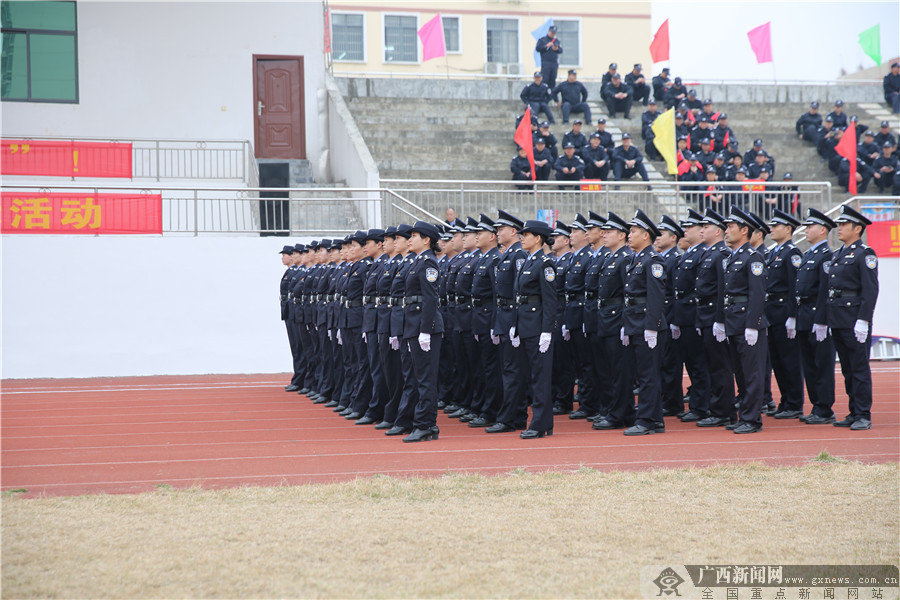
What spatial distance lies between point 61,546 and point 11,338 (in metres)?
10.1

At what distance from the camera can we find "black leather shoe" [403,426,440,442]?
7941 millimetres

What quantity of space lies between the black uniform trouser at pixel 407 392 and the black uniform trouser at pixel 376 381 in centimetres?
38

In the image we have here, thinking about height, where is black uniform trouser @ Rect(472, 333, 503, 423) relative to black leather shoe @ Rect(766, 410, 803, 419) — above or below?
above

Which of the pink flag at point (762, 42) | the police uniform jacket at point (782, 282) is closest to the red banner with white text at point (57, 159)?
the police uniform jacket at point (782, 282)

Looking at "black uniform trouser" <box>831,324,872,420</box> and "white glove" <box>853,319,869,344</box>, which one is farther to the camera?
"black uniform trouser" <box>831,324,872,420</box>

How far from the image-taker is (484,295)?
913cm

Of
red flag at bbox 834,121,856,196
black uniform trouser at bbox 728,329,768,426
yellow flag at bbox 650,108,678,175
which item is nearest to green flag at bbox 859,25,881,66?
red flag at bbox 834,121,856,196

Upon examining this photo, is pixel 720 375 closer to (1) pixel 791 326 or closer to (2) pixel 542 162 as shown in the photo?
(1) pixel 791 326

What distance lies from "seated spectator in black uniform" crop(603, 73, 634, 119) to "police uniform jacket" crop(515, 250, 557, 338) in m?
14.4

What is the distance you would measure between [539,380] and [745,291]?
6.35 ft

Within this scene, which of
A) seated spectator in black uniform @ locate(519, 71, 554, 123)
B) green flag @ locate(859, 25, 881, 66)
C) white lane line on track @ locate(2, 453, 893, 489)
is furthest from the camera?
green flag @ locate(859, 25, 881, 66)

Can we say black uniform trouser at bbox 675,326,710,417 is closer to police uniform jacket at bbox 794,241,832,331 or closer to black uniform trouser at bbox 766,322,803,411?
black uniform trouser at bbox 766,322,803,411

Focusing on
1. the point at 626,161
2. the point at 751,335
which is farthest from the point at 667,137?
the point at 751,335

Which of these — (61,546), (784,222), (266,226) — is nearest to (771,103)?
(266,226)
